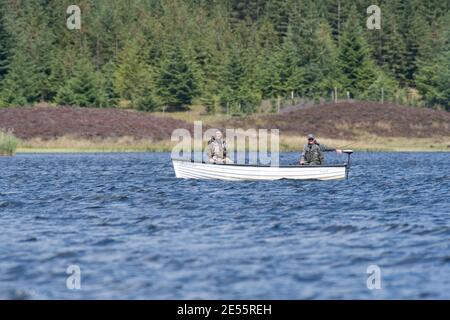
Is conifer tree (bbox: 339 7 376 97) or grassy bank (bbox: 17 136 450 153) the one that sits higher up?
conifer tree (bbox: 339 7 376 97)

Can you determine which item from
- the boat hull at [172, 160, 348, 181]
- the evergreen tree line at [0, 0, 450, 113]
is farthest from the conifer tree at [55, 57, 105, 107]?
the boat hull at [172, 160, 348, 181]

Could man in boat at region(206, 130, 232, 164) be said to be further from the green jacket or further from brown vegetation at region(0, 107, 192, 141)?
brown vegetation at region(0, 107, 192, 141)

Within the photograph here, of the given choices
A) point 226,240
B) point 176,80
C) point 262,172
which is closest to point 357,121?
point 176,80

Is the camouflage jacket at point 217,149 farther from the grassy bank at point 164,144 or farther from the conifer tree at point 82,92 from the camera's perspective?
the conifer tree at point 82,92

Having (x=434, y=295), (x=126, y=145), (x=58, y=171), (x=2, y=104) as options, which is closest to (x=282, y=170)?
(x=58, y=171)

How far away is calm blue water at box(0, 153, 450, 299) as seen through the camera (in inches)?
734

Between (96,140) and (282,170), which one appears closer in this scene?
(282,170)

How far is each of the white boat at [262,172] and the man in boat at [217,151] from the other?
494 millimetres

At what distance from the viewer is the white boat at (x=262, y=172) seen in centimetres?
4247

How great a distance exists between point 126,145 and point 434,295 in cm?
7457

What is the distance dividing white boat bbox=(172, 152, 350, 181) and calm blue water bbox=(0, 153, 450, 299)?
20.0 inches

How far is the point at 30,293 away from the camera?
1814cm

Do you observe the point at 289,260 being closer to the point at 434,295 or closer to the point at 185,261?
the point at 185,261
